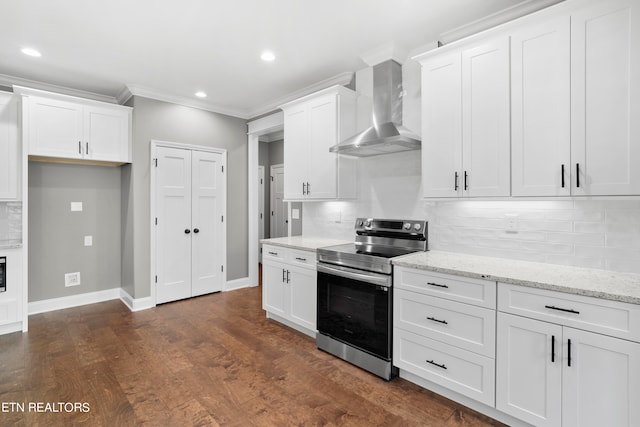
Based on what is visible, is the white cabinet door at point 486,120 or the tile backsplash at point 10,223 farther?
the tile backsplash at point 10,223

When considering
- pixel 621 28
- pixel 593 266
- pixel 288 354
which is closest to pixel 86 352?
pixel 288 354

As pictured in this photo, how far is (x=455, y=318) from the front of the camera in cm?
212

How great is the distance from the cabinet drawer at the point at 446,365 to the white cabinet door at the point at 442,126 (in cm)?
110

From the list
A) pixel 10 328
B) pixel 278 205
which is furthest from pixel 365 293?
pixel 278 205

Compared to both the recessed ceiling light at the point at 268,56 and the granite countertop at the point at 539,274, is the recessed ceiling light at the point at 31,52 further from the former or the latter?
the granite countertop at the point at 539,274

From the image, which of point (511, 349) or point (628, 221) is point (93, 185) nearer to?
point (511, 349)

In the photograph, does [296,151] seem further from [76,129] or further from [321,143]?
[76,129]

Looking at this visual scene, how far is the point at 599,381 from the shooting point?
64.1 inches

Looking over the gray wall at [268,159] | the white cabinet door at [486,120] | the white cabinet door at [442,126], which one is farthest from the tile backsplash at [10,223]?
the white cabinet door at [486,120]

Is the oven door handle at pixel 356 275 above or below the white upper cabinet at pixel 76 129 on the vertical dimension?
below

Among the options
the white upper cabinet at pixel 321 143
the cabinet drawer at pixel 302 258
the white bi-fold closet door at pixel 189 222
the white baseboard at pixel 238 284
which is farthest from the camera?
the white baseboard at pixel 238 284

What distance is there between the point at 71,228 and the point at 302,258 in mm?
3164

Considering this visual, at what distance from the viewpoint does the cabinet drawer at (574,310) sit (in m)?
1.55

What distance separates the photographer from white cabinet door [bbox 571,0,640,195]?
1.75 metres
